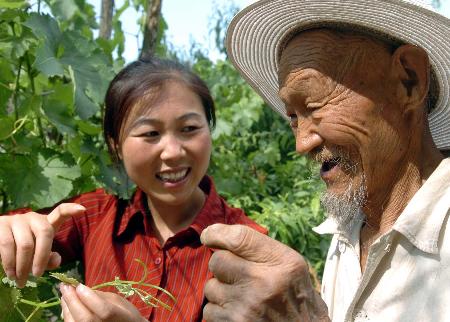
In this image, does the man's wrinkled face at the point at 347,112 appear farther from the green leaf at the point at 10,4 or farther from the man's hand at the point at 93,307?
the green leaf at the point at 10,4

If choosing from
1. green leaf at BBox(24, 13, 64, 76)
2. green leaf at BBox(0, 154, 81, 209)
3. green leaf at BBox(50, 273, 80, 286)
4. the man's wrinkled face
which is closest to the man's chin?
the man's wrinkled face

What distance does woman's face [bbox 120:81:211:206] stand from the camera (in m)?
2.32

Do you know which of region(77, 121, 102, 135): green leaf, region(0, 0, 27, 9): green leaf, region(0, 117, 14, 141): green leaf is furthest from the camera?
region(77, 121, 102, 135): green leaf

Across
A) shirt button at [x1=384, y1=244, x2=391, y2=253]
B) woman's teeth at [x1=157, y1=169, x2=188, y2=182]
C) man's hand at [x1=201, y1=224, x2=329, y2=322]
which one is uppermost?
man's hand at [x1=201, y1=224, x2=329, y2=322]

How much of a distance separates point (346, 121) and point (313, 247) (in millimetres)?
2989

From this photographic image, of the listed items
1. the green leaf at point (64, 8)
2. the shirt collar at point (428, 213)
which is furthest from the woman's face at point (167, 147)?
the green leaf at point (64, 8)

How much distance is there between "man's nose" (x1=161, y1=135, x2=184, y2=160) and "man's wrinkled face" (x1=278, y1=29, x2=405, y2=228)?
1.87 feet

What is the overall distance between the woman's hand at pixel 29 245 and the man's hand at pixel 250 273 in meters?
0.53

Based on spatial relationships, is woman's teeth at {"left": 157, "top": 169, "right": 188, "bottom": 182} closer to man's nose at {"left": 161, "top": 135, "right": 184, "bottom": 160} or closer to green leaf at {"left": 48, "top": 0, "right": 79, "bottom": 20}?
man's nose at {"left": 161, "top": 135, "right": 184, "bottom": 160}

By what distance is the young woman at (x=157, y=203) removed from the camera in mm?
2273

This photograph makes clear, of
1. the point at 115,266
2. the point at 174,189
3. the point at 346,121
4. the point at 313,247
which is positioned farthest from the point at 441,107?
the point at 313,247

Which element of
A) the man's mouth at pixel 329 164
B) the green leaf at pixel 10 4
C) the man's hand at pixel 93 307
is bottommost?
the man's hand at pixel 93 307

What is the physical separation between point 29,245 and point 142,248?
0.61 meters

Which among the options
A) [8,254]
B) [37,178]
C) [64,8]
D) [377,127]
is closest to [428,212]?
[377,127]
